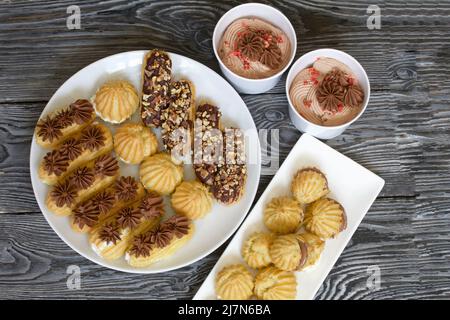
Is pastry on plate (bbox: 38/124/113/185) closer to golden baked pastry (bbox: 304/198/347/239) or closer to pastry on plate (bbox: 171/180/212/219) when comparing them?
pastry on plate (bbox: 171/180/212/219)

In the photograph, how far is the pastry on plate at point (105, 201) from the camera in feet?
4.43

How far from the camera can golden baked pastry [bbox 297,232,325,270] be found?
4.53ft

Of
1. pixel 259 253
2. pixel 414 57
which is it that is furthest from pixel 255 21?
pixel 259 253

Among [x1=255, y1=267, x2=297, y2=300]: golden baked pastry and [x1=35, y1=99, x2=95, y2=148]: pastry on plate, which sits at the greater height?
[x1=35, y1=99, x2=95, y2=148]: pastry on plate

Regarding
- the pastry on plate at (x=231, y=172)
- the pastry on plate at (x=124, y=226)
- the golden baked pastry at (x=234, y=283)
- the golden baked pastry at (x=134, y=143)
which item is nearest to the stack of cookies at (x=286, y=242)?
the golden baked pastry at (x=234, y=283)

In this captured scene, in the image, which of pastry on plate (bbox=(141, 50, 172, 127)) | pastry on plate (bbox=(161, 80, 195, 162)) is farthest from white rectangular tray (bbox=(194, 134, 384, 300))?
pastry on plate (bbox=(141, 50, 172, 127))

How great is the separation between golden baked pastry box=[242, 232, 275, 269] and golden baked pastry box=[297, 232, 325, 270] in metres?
0.08

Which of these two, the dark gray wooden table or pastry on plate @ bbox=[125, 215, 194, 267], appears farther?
the dark gray wooden table

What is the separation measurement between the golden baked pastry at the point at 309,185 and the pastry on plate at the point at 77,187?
1.52 feet

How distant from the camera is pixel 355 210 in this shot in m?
1.44

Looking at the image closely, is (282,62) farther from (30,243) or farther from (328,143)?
(30,243)

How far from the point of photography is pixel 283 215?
4.58 feet

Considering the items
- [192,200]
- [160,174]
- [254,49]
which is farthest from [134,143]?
[254,49]

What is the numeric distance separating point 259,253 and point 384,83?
23.6 inches
